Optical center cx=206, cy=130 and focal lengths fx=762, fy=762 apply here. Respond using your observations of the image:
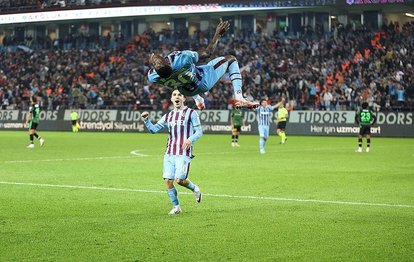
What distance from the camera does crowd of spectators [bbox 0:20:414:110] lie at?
155 ft

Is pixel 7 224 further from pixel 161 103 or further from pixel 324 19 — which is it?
pixel 324 19

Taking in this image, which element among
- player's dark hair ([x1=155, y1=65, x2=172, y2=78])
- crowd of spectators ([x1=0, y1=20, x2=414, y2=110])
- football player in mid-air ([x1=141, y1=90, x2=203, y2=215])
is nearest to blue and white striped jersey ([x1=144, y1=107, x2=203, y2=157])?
football player in mid-air ([x1=141, y1=90, x2=203, y2=215])

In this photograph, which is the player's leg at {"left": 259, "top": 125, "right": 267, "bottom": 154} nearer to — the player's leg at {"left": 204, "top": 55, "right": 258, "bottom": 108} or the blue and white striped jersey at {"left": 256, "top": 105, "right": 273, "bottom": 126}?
the blue and white striped jersey at {"left": 256, "top": 105, "right": 273, "bottom": 126}

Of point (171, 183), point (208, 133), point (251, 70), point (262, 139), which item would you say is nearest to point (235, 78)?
point (171, 183)

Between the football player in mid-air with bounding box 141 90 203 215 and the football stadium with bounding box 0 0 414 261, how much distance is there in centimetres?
3

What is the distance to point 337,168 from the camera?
917 inches

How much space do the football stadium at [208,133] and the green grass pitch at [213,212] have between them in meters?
0.05

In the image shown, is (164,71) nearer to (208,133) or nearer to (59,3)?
(208,133)

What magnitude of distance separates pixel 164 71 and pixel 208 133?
A: 4023 cm

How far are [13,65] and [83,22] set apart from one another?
806 cm

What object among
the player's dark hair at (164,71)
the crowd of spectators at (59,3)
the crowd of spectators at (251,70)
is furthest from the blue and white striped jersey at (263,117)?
the crowd of spectators at (59,3)

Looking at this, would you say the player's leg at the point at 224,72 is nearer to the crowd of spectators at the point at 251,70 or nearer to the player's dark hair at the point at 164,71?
the player's dark hair at the point at 164,71

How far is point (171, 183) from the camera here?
13383 millimetres

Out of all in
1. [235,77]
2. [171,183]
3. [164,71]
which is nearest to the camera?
[164,71]
